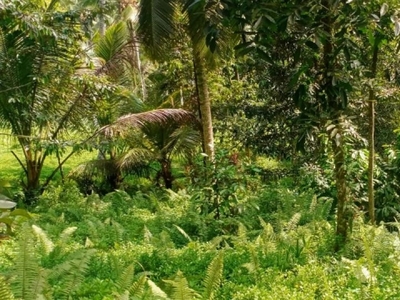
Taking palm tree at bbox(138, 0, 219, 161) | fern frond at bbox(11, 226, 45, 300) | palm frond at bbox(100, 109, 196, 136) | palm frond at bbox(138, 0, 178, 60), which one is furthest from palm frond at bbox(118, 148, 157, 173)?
fern frond at bbox(11, 226, 45, 300)

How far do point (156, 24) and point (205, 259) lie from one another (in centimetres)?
504

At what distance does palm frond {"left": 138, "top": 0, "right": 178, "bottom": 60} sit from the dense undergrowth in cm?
297

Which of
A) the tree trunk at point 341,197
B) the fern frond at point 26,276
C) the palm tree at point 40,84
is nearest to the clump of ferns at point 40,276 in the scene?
the fern frond at point 26,276

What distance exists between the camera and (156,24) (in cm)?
795

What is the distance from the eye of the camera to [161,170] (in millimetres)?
10547

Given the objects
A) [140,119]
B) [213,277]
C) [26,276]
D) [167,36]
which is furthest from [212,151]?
[26,276]

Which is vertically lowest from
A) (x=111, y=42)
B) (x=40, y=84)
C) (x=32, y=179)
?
(x=32, y=179)

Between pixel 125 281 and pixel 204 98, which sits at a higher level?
pixel 204 98

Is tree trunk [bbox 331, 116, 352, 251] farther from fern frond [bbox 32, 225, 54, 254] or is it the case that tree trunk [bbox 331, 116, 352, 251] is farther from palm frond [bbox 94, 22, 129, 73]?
palm frond [bbox 94, 22, 129, 73]

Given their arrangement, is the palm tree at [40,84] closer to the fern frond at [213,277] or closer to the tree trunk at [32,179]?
the tree trunk at [32,179]

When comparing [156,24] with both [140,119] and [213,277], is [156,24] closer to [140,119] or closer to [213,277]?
[140,119]

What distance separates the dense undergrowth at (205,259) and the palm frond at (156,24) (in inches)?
117

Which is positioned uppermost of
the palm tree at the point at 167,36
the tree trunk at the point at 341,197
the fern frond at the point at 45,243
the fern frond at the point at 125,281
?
the palm tree at the point at 167,36

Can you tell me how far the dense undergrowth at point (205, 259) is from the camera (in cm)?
306
